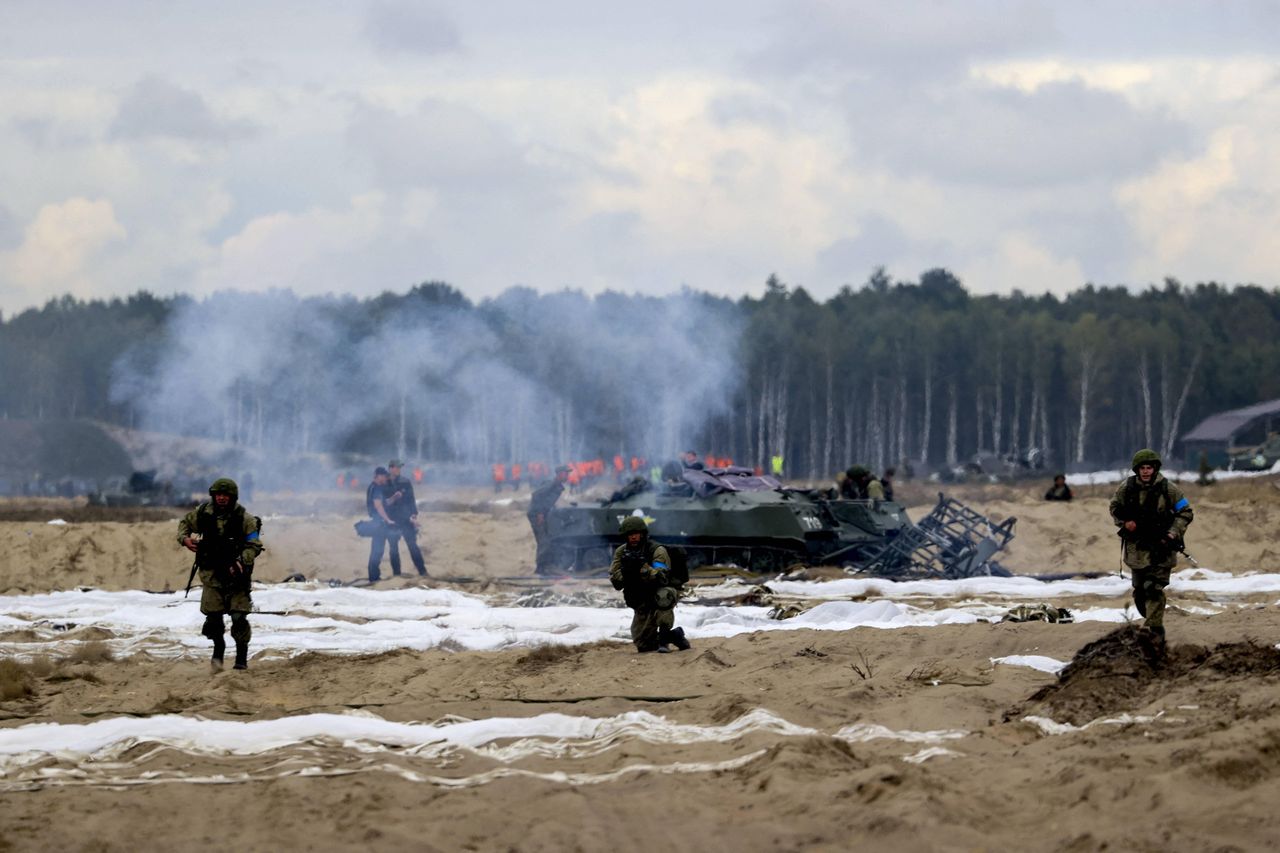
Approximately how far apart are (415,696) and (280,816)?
3.85 meters

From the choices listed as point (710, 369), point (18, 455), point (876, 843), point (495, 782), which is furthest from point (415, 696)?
point (18, 455)

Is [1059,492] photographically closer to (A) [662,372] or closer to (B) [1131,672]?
(A) [662,372]

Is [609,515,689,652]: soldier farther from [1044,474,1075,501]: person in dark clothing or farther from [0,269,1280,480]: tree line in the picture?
[0,269,1280,480]: tree line

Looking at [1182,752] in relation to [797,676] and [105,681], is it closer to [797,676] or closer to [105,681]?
[797,676]

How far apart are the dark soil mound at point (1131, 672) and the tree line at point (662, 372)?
2813 cm

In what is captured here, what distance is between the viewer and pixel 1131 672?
956 centimetres

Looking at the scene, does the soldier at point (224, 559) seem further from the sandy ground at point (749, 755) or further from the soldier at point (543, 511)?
the soldier at point (543, 511)

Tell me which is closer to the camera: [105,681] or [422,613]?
[105,681]

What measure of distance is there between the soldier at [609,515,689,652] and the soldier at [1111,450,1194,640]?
3.51 m

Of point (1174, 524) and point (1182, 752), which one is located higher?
point (1174, 524)

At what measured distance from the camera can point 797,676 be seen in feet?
36.9

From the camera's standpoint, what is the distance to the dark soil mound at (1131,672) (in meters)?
9.08

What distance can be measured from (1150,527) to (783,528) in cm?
1011

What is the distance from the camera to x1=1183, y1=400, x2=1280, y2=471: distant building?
65375 millimetres
